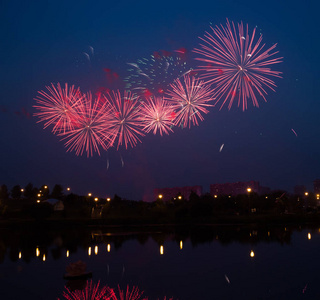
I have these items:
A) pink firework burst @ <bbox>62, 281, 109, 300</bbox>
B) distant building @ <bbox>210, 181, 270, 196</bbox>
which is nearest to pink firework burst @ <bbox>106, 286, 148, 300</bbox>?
pink firework burst @ <bbox>62, 281, 109, 300</bbox>

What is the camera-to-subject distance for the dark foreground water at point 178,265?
12570mm

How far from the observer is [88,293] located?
11797 mm


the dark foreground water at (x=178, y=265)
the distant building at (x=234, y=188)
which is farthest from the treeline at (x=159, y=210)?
the distant building at (x=234, y=188)

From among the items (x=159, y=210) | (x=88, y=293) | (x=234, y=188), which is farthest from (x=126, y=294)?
(x=234, y=188)

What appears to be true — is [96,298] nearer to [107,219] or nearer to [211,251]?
[211,251]

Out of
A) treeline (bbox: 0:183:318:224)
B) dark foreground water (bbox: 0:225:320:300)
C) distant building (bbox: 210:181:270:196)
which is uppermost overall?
distant building (bbox: 210:181:270:196)

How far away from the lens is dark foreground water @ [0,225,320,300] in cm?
1257

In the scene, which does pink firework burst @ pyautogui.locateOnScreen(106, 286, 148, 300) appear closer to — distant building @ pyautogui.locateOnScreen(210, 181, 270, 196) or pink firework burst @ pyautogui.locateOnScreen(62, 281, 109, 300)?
pink firework burst @ pyautogui.locateOnScreen(62, 281, 109, 300)

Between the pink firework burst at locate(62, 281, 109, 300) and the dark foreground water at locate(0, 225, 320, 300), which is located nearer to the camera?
the pink firework burst at locate(62, 281, 109, 300)

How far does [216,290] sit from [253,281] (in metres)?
1.95

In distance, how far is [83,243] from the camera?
25859 millimetres

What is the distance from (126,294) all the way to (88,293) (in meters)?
1.26

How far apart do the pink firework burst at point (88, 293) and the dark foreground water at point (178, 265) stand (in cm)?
31

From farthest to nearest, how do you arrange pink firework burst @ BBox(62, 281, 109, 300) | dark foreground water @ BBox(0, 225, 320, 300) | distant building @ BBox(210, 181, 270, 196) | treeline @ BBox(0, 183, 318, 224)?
distant building @ BBox(210, 181, 270, 196) → treeline @ BBox(0, 183, 318, 224) → dark foreground water @ BBox(0, 225, 320, 300) → pink firework burst @ BBox(62, 281, 109, 300)
